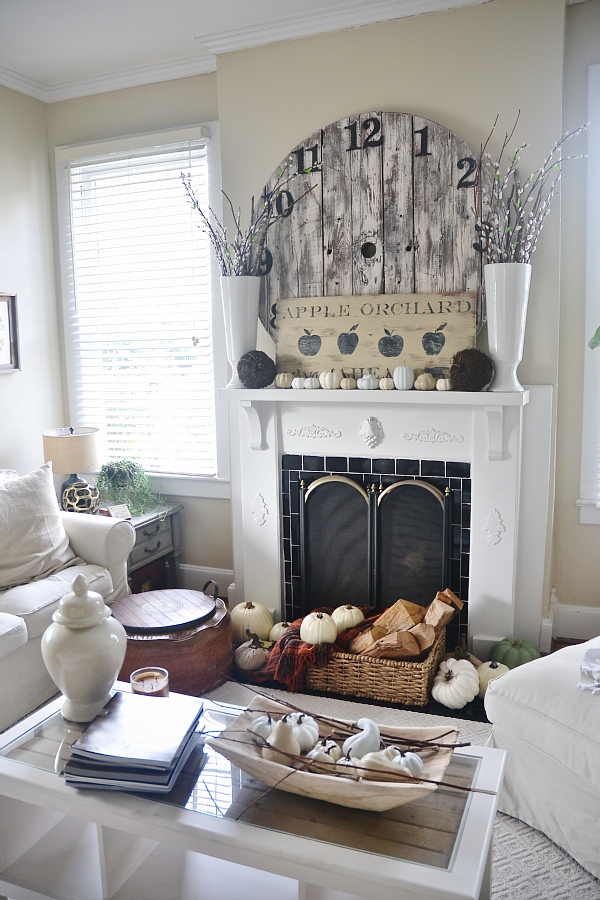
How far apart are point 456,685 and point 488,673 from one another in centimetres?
16

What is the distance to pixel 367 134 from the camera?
319 centimetres

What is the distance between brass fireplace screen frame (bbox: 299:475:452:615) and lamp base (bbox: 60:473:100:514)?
1092 millimetres

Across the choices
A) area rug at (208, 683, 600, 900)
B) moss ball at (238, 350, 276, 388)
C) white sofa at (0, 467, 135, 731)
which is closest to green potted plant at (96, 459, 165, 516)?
white sofa at (0, 467, 135, 731)

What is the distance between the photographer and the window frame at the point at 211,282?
3729 millimetres

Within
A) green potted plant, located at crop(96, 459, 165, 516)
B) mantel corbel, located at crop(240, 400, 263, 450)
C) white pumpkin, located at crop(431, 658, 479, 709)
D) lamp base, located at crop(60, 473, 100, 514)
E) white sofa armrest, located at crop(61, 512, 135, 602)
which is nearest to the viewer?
white pumpkin, located at crop(431, 658, 479, 709)

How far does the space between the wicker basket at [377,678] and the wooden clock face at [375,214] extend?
1.56 m

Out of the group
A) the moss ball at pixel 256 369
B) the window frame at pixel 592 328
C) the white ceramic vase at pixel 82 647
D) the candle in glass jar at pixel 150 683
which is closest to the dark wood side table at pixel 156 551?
the moss ball at pixel 256 369

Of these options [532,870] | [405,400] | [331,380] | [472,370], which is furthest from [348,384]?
[532,870]

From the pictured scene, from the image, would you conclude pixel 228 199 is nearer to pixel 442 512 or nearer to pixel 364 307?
pixel 364 307

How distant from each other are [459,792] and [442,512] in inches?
66.5

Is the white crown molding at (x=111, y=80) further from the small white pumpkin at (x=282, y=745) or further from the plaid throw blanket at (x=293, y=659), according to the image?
the small white pumpkin at (x=282, y=745)

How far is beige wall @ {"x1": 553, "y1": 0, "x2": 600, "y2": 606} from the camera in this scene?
3.06 meters

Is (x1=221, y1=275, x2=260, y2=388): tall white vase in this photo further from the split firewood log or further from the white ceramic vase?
the white ceramic vase

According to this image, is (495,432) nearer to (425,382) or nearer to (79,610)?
(425,382)
